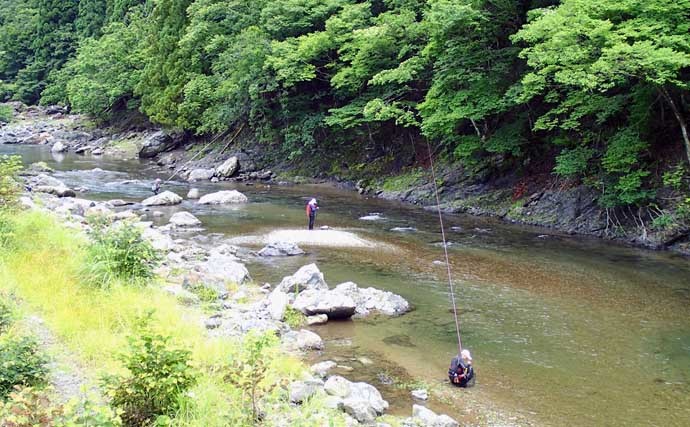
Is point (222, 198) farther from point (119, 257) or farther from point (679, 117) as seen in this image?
point (679, 117)

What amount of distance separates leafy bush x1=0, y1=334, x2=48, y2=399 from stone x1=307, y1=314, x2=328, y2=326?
237 inches

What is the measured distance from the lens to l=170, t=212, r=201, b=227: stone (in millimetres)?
20489

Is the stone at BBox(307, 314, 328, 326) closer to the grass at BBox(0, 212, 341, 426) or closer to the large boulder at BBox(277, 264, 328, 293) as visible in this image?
the large boulder at BBox(277, 264, 328, 293)

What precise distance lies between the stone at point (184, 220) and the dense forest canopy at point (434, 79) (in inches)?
401

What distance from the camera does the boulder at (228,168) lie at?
3484cm

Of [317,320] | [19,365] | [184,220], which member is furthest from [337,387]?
[184,220]

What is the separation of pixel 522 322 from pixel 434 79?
1570cm

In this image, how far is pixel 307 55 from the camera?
3142cm

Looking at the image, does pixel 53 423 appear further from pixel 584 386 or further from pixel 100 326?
pixel 584 386

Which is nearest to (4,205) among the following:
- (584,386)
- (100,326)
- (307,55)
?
(100,326)

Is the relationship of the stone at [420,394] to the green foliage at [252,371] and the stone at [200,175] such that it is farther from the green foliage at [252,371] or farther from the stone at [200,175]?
the stone at [200,175]

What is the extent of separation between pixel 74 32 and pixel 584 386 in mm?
88032

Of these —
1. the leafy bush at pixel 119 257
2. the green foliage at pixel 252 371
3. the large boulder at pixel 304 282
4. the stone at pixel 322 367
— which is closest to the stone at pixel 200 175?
the large boulder at pixel 304 282

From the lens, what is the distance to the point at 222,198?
2612 centimetres
